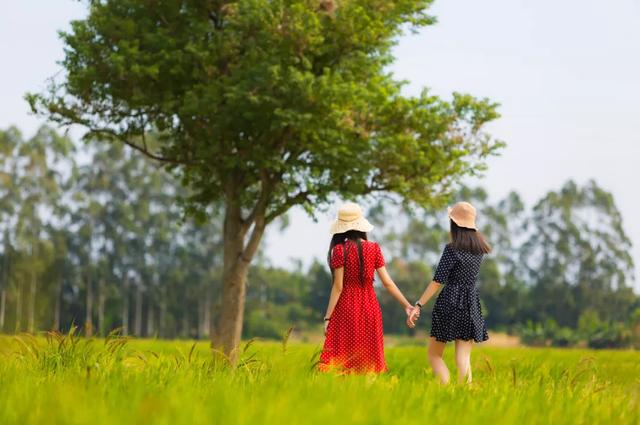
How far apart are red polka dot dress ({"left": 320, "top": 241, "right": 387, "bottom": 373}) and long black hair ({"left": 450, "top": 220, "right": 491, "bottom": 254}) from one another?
36.5 inches

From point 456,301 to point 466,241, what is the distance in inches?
28.5

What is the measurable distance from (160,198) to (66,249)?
360 inches

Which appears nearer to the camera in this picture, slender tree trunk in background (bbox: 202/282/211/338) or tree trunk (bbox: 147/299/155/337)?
slender tree trunk in background (bbox: 202/282/211/338)

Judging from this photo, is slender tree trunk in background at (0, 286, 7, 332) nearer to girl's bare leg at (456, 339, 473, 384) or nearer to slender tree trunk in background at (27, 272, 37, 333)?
slender tree trunk in background at (27, 272, 37, 333)

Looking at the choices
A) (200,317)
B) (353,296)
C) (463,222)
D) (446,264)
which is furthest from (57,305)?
(463,222)

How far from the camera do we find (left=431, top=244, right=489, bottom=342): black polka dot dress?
994 cm

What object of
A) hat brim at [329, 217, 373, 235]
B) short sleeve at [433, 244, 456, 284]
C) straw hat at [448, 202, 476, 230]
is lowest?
short sleeve at [433, 244, 456, 284]

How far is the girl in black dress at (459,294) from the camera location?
9.93m

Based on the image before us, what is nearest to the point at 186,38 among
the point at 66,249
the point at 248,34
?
the point at 248,34

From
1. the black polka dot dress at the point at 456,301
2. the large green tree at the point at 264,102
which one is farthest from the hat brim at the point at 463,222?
the large green tree at the point at 264,102

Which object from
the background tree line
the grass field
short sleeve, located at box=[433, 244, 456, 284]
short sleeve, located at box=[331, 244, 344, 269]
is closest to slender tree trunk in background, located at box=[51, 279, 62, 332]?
the background tree line

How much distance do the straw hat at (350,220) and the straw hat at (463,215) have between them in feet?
3.36

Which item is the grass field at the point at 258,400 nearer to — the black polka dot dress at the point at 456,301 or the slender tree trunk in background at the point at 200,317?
the black polka dot dress at the point at 456,301

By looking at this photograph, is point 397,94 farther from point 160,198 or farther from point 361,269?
point 160,198
